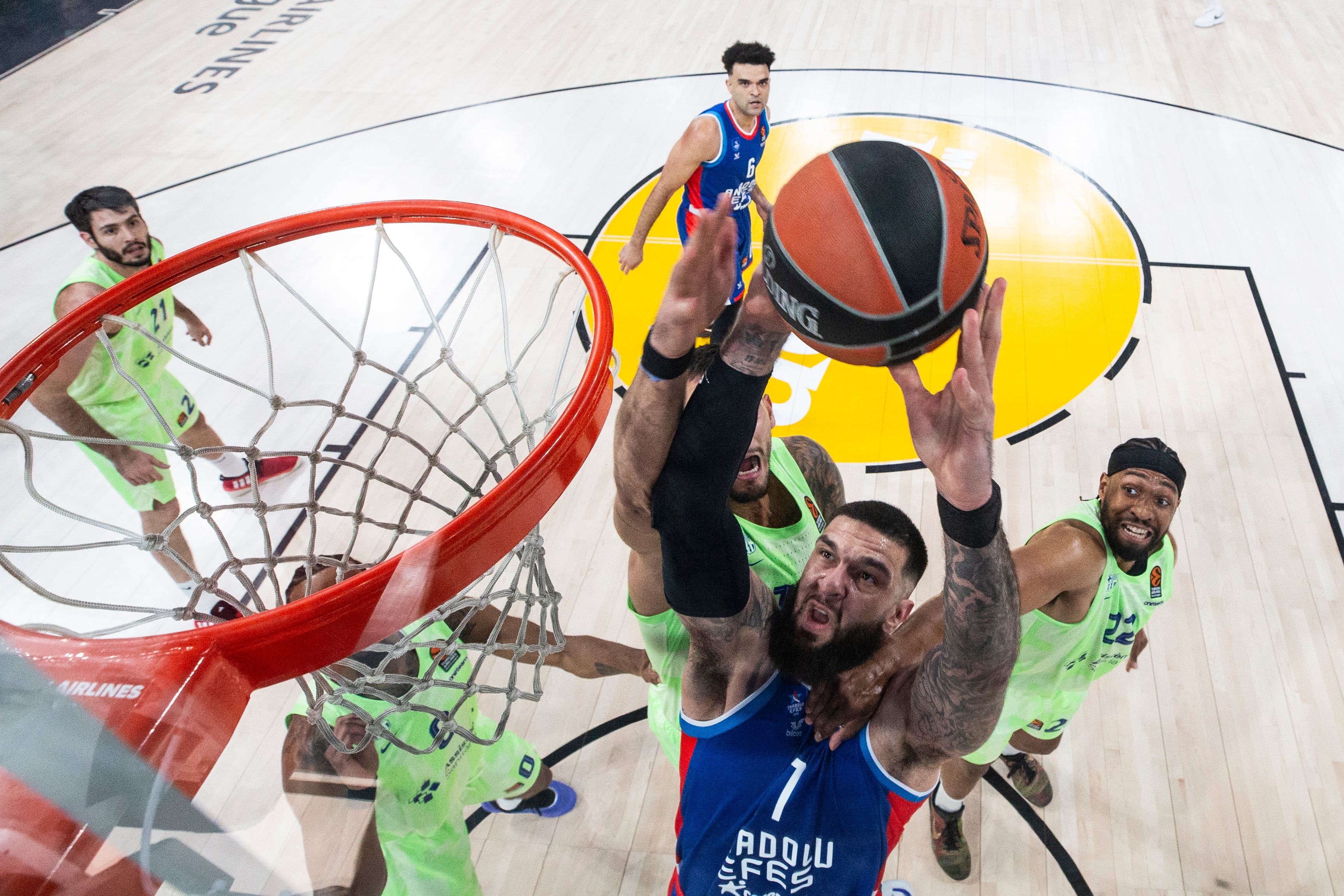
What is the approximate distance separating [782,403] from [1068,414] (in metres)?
1.41

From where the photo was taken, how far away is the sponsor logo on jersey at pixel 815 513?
2.85m

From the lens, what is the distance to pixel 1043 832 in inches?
117

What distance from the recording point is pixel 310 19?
8.91 meters

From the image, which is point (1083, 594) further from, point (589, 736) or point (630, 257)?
point (630, 257)

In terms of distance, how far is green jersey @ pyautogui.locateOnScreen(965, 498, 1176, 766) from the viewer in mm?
2535

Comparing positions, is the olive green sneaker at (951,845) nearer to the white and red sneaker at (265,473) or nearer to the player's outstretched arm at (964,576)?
the player's outstretched arm at (964,576)

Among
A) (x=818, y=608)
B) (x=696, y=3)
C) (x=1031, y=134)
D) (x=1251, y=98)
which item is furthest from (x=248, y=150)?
(x=1251, y=98)

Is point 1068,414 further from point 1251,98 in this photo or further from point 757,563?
point 1251,98

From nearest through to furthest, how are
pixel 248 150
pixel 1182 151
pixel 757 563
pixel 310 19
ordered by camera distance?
pixel 757 563 → pixel 1182 151 → pixel 248 150 → pixel 310 19

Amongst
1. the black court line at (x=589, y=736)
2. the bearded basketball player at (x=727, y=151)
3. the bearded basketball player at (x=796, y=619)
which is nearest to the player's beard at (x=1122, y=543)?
the bearded basketball player at (x=796, y=619)

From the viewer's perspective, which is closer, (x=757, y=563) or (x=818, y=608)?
(x=818, y=608)

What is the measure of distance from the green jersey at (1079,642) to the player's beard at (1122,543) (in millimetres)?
16

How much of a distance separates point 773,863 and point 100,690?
1390 millimetres

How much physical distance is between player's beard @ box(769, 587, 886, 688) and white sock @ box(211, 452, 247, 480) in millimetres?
3076
